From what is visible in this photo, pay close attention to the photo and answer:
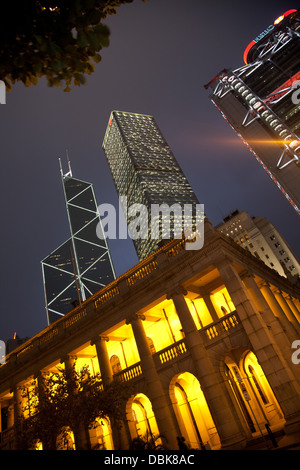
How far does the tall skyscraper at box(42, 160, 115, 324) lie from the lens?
137375 millimetres

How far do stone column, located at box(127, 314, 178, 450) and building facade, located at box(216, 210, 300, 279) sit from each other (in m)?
101

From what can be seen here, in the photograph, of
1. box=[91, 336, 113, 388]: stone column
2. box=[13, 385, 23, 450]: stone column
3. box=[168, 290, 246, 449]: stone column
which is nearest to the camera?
box=[168, 290, 246, 449]: stone column

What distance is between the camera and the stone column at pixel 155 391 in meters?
15.8

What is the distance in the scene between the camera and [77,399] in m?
15.6

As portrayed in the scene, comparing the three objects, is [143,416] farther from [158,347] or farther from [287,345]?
[287,345]

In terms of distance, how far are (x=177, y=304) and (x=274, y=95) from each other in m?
78.1

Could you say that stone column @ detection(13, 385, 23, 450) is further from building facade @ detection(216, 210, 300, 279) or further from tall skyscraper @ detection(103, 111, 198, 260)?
tall skyscraper @ detection(103, 111, 198, 260)

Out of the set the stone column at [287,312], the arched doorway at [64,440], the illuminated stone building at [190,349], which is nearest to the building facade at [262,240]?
the stone column at [287,312]

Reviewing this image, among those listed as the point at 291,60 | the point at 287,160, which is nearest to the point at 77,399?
the point at 287,160

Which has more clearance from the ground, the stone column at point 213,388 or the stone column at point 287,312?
the stone column at point 287,312

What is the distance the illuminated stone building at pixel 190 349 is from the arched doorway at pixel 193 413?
0.20 ft

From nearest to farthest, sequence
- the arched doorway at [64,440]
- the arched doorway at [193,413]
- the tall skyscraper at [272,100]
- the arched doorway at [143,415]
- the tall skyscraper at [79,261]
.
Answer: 1. the arched doorway at [64,440]
2. the arched doorway at [193,413]
3. the arched doorway at [143,415]
4. the tall skyscraper at [272,100]
5. the tall skyscraper at [79,261]

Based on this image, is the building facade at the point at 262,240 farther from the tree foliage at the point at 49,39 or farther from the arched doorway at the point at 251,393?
the tree foliage at the point at 49,39

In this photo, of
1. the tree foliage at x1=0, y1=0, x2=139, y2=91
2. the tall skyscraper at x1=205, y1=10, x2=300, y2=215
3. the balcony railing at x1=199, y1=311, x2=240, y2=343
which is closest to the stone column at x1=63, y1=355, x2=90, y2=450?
the balcony railing at x1=199, y1=311, x2=240, y2=343
